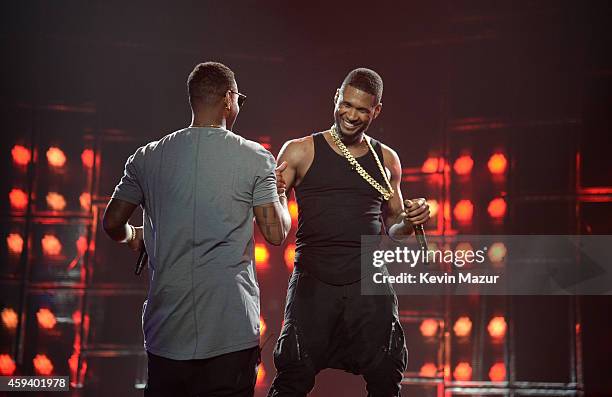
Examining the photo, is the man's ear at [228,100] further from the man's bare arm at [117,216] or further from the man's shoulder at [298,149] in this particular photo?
the man's shoulder at [298,149]

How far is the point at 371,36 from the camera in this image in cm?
388

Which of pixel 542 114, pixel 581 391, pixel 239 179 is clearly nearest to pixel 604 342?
pixel 581 391

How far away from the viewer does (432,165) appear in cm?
378

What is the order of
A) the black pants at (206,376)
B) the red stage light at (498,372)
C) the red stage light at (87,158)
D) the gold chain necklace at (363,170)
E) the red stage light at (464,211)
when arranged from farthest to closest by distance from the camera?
1. the red stage light at (87,158)
2. the red stage light at (464,211)
3. the red stage light at (498,372)
4. the gold chain necklace at (363,170)
5. the black pants at (206,376)

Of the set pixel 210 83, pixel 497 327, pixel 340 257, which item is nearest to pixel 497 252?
pixel 497 327

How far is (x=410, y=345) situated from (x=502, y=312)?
57 centimetres

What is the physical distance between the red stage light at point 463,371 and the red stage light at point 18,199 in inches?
108

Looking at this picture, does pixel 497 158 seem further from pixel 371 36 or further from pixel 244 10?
pixel 244 10

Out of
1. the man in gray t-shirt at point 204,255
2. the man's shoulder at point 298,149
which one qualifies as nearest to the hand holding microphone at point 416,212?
the man's shoulder at point 298,149

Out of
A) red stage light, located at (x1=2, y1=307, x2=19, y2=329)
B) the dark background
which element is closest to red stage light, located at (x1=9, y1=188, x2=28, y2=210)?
the dark background

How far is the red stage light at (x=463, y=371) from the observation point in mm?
3627

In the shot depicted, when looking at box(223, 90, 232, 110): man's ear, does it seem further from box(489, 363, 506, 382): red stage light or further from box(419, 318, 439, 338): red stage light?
box(489, 363, 506, 382): red stage light

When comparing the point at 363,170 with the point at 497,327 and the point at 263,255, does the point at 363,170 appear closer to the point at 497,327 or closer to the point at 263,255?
the point at 263,255

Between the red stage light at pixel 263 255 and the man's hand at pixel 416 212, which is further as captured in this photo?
the red stage light at pixel 263 255
